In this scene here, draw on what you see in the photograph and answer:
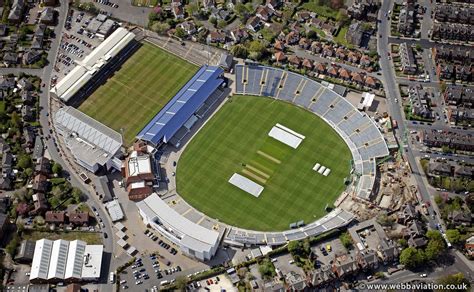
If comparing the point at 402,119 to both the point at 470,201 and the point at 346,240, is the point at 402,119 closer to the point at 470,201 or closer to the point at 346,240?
the point at 470,201

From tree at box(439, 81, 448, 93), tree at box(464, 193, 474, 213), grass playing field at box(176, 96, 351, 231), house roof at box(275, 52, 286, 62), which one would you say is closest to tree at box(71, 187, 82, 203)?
grass playing field at box(176, 96, 351, 231)

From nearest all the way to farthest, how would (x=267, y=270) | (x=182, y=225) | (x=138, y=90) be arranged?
(x=267, y=270)
(x=182, y=225)
(x=138, y=90)

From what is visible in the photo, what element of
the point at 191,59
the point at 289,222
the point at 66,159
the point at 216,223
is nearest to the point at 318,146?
the point at 289,222

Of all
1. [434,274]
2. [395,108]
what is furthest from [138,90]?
[434,274]

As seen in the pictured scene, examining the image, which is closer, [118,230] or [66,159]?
[118,230]

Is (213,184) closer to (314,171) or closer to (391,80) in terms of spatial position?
(314,171)

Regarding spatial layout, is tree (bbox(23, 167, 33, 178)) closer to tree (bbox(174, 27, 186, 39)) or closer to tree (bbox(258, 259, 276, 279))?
tree (bbox(174, 27, 186, 39))
